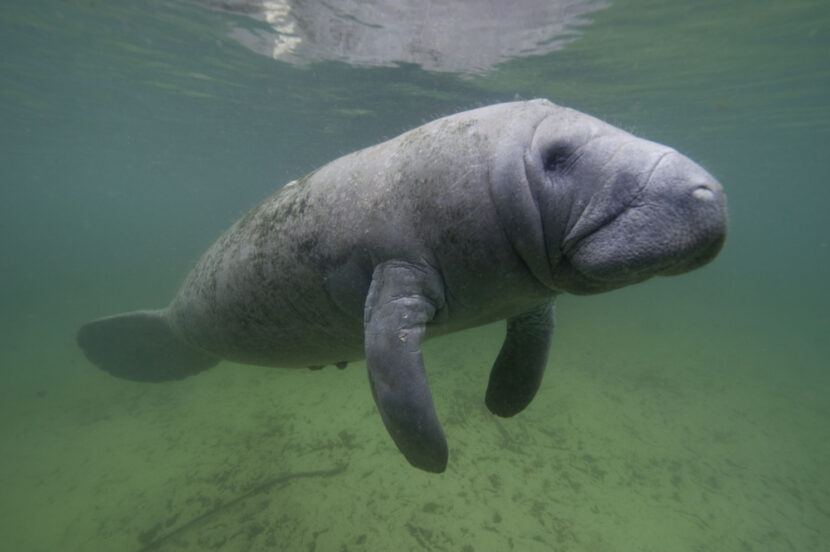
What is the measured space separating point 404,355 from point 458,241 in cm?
52

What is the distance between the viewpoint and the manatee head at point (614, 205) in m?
1.26

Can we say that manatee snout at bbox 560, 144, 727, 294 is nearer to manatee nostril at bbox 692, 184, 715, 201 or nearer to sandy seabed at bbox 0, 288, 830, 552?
manatee nostril at bbox 692, 184, 715, 201

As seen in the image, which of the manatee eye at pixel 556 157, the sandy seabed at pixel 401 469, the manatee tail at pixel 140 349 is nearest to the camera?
the manatee eye at pixel 556 157

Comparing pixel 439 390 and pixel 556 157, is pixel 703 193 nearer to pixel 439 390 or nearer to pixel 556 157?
pixel 556 157

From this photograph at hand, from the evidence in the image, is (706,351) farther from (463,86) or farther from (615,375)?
(463,86)

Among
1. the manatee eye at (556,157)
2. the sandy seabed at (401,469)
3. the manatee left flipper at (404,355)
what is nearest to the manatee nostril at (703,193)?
the manatee eye at (556,157)

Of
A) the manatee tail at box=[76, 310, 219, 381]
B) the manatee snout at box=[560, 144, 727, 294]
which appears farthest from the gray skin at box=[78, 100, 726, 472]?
the manatee tail at box=[76, 310, 219, 381]

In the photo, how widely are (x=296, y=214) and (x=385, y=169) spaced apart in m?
0.61

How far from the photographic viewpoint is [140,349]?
4.35 meters

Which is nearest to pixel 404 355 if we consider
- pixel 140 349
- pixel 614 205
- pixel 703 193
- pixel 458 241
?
pixel 458 241

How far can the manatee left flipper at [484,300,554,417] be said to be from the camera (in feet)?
8.32

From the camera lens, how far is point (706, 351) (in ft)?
35.5

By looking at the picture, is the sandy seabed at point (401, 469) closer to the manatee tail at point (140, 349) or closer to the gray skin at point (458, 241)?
the manatee tail at point (140, 349)

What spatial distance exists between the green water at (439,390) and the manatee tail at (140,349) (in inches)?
46.4
